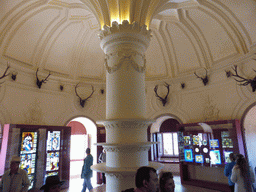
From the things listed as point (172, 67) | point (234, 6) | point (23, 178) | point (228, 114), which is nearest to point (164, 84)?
point (172, 67)

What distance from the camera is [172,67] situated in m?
9.45

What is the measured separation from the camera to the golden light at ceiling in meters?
3.79

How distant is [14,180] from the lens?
12.0 feet

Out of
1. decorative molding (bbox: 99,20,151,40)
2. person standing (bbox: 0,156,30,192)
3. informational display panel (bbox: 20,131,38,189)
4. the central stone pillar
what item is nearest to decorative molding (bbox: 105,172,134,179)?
the central stone pillar

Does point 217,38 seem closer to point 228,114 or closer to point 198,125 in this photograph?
point 228,114

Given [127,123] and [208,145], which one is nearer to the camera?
[127,123]

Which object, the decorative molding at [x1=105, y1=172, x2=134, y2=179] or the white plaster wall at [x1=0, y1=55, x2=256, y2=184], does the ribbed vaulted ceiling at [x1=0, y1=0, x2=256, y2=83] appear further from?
the decorative molding at [x1=105, y1=172, x2=134, y2=179]

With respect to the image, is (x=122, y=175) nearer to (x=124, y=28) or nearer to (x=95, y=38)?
(x=124, y=28)

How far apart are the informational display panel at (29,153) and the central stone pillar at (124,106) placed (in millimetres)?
4897

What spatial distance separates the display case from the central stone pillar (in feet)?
16.3

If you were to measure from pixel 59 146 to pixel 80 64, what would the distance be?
4186 mm

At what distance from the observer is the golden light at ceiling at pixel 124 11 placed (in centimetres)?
379

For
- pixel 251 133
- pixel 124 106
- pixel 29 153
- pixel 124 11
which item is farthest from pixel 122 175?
pixel 251 133

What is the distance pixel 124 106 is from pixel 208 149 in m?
5.74
